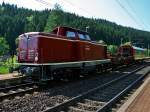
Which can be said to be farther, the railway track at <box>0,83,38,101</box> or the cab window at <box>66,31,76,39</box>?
the cab window at <box>66,31,76,39</box>

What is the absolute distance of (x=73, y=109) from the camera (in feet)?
36.5

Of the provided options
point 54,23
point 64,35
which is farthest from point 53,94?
point 54,23

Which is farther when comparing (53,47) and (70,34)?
(70,34)

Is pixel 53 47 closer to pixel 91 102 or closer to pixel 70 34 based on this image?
pixel 70 34

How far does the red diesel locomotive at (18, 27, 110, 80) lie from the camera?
646 inches

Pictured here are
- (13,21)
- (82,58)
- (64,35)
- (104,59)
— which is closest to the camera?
(64,35)

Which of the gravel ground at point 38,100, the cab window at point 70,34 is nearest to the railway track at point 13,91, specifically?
the gravel ground at point 38,100

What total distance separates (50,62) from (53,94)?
312cm

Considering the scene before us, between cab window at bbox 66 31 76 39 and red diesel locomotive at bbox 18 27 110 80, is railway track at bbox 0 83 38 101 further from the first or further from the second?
cab window at bbox 66 31 76 39

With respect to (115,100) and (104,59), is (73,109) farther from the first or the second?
(104,59)

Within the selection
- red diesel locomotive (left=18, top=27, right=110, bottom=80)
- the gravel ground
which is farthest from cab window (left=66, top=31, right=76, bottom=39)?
the gravel ground

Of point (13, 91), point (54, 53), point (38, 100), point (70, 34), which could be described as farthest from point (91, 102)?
point (70, 34)

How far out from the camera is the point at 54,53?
58.2 feet

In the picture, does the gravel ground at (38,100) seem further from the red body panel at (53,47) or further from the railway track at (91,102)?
the red body panel at (53,47)
